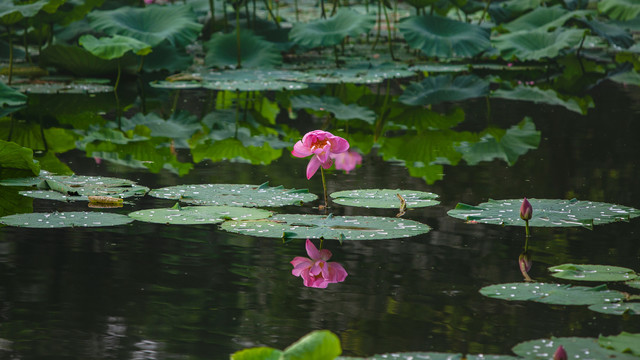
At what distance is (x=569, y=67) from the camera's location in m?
9.84

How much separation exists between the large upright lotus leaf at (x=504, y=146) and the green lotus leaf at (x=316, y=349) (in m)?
3.18

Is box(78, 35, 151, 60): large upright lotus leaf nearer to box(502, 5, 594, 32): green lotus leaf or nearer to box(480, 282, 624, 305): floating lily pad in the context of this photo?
box(502, 5, 594, 32): green lotus leaf

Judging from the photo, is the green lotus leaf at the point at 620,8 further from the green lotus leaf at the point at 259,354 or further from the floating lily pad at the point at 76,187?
the green lotus leaf at the point at 259,354

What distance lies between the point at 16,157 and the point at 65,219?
935 millimetres

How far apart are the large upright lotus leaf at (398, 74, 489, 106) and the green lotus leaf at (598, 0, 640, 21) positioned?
9.79 feet

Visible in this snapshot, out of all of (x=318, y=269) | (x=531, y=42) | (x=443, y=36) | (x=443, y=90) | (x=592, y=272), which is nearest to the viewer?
(x=592, y=272)

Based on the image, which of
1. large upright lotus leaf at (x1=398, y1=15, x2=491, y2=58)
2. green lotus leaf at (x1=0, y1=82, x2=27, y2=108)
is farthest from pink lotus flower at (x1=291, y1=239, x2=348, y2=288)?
large upright lotus leaf at (x1=398, y1=15, x2=491, y2=58)

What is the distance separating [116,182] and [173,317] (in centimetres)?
170

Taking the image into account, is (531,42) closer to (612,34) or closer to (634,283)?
(612,34)

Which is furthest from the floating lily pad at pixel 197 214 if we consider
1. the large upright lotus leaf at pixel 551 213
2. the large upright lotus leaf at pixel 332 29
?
the large upright lotus leaf at pixel 332 29

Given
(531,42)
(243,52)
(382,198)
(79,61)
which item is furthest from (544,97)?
(79,61)

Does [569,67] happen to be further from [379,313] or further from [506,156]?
[379,313]

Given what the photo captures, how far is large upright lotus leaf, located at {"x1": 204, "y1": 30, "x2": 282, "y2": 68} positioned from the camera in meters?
9.63

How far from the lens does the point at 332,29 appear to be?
9883mm
